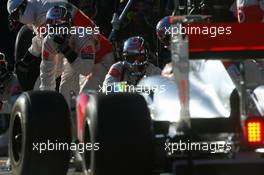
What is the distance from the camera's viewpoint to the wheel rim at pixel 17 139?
6771 millimetres

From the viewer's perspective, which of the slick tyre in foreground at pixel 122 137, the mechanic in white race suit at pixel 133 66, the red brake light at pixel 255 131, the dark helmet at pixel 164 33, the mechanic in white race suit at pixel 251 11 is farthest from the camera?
the mechanic in white race suit at pixel 251 11

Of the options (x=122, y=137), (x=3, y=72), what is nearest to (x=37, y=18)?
(x=3, y=72)

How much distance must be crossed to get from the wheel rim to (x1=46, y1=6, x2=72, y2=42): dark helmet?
11.3ft

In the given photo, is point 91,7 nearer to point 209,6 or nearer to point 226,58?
point 209,6

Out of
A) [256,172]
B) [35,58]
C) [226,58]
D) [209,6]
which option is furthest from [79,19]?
[256,172]

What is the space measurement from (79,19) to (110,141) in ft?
17.7

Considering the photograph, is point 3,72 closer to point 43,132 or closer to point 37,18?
point 37,18

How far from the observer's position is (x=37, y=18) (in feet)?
36.5

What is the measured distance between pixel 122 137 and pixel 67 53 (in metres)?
4.92

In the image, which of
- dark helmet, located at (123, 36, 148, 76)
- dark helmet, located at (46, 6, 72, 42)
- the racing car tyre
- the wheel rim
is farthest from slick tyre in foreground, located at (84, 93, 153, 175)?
the racing car tyre

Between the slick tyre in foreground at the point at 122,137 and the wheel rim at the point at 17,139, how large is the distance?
116 centimetres

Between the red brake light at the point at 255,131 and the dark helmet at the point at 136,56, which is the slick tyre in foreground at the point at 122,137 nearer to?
the red brake light at the point at 255,131

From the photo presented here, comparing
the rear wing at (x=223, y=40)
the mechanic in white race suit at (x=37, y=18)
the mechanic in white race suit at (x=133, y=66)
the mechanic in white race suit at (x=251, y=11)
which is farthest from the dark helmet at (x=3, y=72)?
the rear wing at (x=223, y=40)

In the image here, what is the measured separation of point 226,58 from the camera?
5914mm
